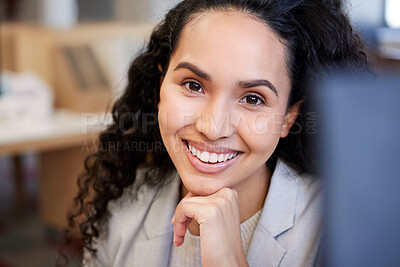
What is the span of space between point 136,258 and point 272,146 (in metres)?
0.33

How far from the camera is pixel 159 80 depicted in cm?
102

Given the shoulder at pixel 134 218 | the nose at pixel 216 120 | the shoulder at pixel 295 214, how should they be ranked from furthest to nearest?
the shoulder at pixel 134 218 → the shoulder at pixel 295 214 → the nose at pixel 216 120

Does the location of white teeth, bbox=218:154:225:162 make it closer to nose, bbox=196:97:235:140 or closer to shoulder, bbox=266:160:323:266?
nose, bbox=196:97:235:140

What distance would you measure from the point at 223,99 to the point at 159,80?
29 centimetres

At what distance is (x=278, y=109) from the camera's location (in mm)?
824

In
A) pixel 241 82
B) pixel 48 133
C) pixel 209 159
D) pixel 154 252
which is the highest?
pixel 241 82

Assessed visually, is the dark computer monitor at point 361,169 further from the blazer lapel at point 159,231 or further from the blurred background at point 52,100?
the blurred background at point 52,100

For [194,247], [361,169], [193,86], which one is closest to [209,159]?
[193,86]

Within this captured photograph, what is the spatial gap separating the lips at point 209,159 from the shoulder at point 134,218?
0.65ft

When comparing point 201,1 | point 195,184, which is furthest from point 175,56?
point 195,184

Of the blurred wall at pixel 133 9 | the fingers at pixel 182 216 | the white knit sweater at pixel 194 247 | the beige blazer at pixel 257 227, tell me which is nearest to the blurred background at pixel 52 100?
the blurred wall at pixel 133 9

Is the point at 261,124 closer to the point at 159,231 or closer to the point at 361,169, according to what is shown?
the point at 159,231

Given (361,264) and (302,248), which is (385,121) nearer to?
(361,264)

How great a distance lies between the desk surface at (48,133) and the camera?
2.13 meters
